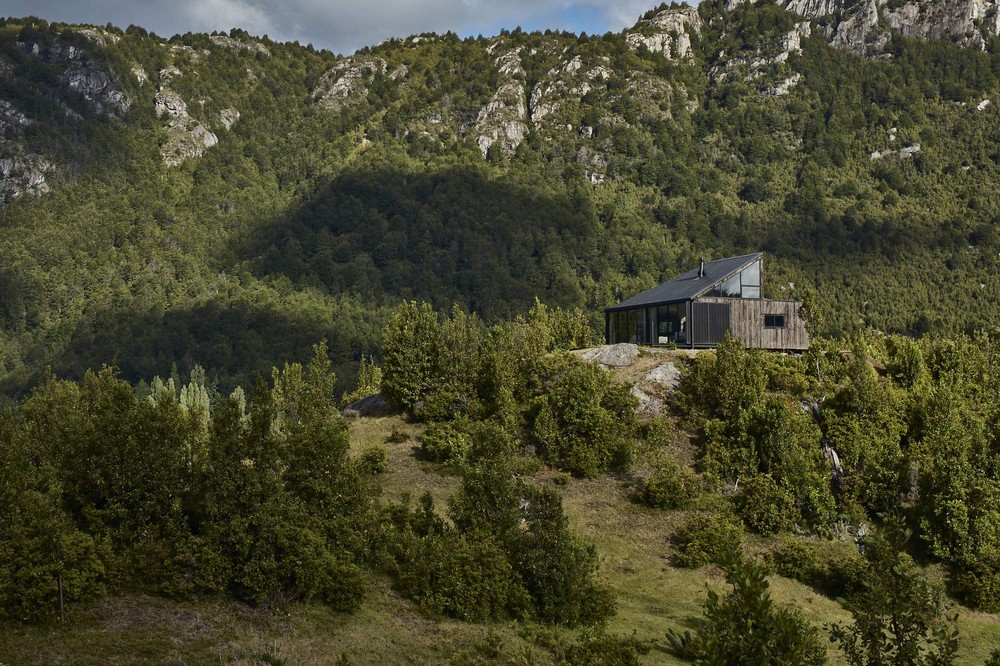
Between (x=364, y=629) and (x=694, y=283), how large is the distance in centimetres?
4153

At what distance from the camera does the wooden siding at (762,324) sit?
57.4 meters

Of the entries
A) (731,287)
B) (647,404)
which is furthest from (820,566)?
(731,287)


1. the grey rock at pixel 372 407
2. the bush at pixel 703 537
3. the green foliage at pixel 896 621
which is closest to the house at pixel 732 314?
the bush at pixel 703 537

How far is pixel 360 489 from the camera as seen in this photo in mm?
31047

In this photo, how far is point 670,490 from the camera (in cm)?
4150

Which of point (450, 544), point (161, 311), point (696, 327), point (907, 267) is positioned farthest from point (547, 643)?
point (161, 311)

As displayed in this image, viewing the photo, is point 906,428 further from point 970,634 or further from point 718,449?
point 970,634

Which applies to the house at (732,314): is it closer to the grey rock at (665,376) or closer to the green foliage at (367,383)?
the grey rock at (665,376)

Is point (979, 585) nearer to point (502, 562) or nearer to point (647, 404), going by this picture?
point (647, 404)

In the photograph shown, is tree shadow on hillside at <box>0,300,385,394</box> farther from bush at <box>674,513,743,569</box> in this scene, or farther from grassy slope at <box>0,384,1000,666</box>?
grassy slope at <box>0,384,1000,666</box>

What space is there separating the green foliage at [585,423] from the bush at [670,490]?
10.2ft

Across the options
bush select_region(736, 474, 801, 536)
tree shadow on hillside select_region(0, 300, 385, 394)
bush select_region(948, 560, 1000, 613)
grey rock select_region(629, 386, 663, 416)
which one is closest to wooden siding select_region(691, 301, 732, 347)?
grey rock select_region(629, 386, 663, 416)

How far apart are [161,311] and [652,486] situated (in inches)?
7213

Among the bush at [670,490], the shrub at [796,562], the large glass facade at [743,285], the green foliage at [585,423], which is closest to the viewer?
the shrub at [796,562]
